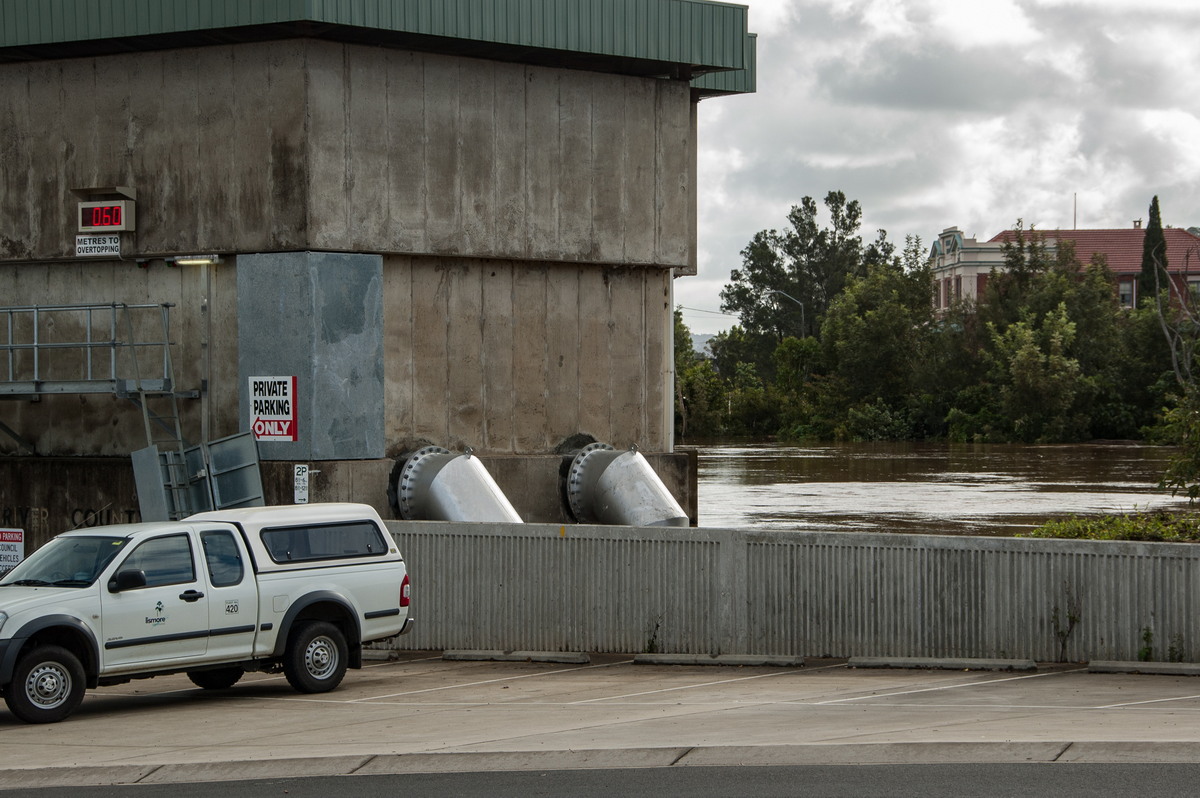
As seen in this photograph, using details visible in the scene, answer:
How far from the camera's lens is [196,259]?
19641mm

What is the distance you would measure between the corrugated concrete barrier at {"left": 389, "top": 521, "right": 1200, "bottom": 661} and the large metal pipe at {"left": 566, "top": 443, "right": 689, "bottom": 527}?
308 centimetres

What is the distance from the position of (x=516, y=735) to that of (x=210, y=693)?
187 inches

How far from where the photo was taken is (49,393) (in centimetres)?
1958

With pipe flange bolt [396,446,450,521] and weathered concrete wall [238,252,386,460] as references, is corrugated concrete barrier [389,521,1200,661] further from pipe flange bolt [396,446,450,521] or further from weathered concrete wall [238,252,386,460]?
weathered concrete wall [238,252,386,460]

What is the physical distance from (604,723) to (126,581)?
446 cm

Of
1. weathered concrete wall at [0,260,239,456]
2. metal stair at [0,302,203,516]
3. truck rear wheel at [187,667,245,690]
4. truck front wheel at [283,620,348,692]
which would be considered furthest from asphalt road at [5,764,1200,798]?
weathered concrete wall at [0,260,239,456]

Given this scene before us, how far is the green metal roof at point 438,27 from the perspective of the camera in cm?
1845

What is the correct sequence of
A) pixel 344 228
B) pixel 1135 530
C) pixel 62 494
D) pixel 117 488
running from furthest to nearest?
pixel 62 494 < pixel 117 488 < pixel 344 228 < pixel 1135 530

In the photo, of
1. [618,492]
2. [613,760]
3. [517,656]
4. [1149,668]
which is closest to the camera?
[613,760]

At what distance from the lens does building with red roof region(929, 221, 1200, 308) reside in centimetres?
10988

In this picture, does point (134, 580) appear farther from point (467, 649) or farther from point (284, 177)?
point (284, 177)

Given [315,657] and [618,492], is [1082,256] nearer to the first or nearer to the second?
[618,492]

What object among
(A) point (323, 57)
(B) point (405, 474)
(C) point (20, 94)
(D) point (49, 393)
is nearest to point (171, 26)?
(A) point (323, 57)

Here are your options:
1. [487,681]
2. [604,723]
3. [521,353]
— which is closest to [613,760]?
[604,723]
